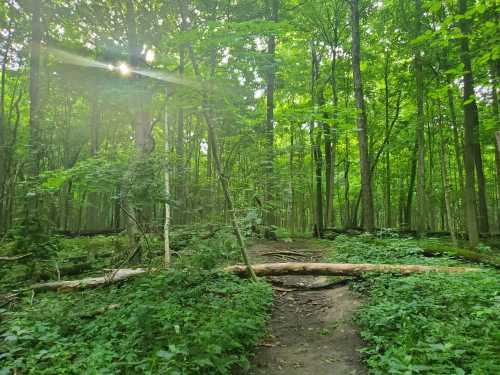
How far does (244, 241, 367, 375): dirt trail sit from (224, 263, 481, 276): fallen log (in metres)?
0.39

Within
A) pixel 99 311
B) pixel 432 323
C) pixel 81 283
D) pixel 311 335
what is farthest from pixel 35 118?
pixel 432 323

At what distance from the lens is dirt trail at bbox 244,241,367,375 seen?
379 centimetres

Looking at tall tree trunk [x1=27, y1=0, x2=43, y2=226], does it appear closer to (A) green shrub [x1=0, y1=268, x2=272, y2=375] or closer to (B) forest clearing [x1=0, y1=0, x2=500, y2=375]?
(B) forest clearing [x1=0, y1=0, x2=500, y2=375]

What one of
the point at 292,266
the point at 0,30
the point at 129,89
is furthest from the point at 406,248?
the point at 0,30

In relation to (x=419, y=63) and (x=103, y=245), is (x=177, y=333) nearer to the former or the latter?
(x=103, y=245)

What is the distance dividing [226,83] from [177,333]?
15.0 feet

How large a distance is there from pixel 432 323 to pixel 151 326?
3.65 metres

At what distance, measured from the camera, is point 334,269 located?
6.77m

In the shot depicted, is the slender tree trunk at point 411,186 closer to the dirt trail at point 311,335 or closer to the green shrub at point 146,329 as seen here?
the dirt trail at point 311,335

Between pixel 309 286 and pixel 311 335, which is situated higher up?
pixel 309 286

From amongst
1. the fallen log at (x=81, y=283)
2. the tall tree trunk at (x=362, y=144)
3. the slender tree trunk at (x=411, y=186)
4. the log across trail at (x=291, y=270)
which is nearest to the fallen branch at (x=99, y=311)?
the log across trail at (x=291, y=270)

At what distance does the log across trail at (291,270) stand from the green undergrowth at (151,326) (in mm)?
338

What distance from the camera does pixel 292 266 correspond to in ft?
23.5

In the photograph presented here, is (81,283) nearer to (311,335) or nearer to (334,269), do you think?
(311,335)
